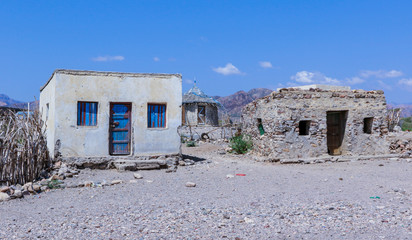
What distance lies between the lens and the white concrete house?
9.80m

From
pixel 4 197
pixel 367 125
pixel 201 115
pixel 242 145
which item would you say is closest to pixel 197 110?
Answer: pixel 201 115

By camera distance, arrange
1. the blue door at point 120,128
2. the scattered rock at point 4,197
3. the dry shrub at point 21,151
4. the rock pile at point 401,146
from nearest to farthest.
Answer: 1. the scattered rock at point 4,197
2. the dry shrub at point 21,151
3. the blue door at point 120,128
4. the rock pile at point 401,146

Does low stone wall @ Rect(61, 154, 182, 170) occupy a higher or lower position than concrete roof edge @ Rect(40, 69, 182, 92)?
lower

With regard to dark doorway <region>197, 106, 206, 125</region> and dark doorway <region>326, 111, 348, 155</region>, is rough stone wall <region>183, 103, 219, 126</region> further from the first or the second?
dark doorway <region>326, 111, 348, 155</region>

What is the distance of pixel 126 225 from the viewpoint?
4613 mm

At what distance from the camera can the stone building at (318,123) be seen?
38.4 ft

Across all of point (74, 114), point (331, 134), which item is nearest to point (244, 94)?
point (331, 134)

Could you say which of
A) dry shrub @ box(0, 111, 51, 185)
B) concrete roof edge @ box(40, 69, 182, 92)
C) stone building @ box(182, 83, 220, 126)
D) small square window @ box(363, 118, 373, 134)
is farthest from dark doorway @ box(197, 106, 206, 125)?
dry shrub @ box(0, 111, 51, 185)

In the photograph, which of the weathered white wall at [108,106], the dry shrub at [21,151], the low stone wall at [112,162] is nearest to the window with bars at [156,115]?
the weathered white wall at [108,106]

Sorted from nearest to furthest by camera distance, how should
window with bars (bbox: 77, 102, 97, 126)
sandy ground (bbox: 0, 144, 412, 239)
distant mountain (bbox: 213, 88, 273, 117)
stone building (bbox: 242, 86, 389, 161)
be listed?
sandy ground (bbox: 0, 144, 412, 239) → window with bars (bbox: 77, 102, 97, 126) → stone building (bbox: 242, 86, 389, 161) → distant mountain (bbox: 213, 88, 273, 117)

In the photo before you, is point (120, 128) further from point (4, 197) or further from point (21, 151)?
point (4, 197)

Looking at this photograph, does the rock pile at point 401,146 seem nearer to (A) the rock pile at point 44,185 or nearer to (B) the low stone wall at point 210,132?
(B) the low stone wall at point 210,132

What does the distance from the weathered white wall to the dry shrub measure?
48.8 inches

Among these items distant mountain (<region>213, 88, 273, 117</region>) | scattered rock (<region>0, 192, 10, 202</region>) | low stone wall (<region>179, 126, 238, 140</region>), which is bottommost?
scattered rock (<region>0, 192, 10, 202</region>)
